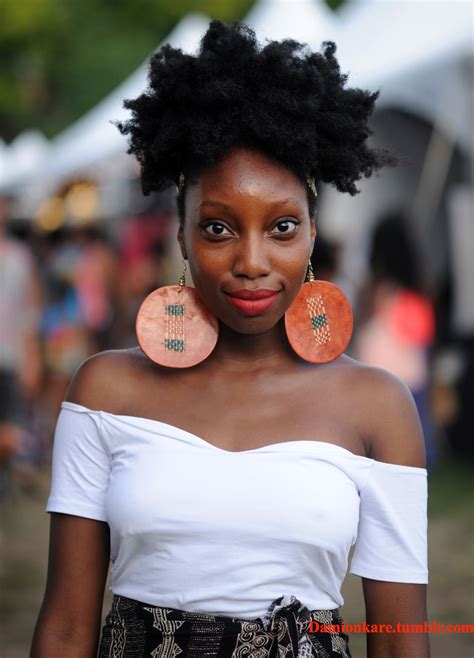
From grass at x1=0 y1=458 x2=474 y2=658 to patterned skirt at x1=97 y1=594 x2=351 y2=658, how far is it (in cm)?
231

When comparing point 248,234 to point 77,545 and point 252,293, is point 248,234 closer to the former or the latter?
point 252,293

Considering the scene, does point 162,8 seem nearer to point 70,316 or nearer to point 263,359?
point 70,316

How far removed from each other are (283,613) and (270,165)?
0.82 meters

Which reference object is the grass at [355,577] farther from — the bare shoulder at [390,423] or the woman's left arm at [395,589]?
the bare shoulder at [390,423]

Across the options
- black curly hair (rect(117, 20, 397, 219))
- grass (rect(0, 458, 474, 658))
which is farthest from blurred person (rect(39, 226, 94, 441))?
black curly hair (rect(117, 20, 397, 219))

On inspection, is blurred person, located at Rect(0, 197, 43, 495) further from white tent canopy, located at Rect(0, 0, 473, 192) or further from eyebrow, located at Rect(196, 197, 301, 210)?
eyebrow, located at Rect(196, 197, 301, 210)

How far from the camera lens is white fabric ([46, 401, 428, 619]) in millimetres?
1836

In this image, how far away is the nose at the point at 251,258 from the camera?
74.3 inches

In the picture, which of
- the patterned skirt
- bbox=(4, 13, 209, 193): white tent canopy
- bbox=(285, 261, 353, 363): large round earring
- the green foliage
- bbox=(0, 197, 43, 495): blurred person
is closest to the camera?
the patterned skirt

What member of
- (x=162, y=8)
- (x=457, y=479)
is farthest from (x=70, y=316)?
(x=162, y=8)

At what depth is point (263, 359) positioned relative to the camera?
2.08 meters

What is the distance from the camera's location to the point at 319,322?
6.75ft

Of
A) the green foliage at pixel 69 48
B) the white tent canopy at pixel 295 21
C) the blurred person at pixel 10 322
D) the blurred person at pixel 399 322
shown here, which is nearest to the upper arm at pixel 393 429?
the blurred person at pixel 399 322

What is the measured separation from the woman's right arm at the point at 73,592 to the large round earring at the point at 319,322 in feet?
1.72
